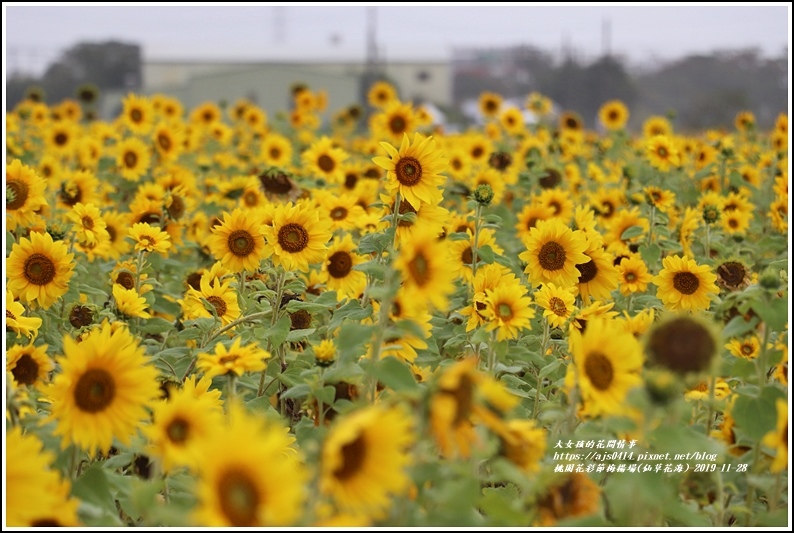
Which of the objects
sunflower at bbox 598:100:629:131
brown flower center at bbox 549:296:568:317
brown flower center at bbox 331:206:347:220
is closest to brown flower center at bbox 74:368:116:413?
brown flower center at bbox 549:296:568:317

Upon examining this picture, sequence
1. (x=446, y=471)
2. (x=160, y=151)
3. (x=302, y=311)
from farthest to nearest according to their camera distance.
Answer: (x=160, y=151), (x=302, y=311), (x=446, y=471)

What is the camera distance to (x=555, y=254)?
2.91 metres

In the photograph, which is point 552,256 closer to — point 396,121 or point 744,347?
point 744,347

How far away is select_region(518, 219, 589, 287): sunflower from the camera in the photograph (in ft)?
9.41

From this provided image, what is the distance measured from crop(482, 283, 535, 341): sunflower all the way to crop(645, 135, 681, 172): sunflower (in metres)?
3.01

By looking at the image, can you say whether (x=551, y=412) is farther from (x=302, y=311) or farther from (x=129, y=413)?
(x=302, y=311)

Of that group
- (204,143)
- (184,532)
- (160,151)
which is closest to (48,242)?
(184,532)

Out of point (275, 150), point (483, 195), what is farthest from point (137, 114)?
point (483, 195)

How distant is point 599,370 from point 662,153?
3.70 metres

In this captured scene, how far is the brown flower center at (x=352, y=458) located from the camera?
4.10 ft

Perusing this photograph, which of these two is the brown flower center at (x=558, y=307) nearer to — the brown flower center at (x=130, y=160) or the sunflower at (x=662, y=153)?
the sunflower at (x=662, y=153)

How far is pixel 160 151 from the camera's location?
19.0 ft

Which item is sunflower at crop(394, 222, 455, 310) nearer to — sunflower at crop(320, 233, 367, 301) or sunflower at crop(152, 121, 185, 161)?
sunflower at crop(320, 233, 367, 301)

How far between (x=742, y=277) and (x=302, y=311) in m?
1.50
